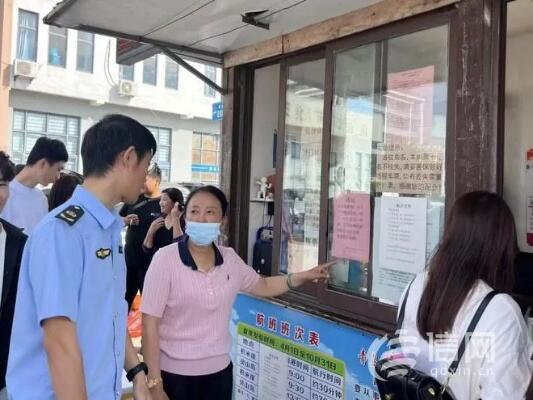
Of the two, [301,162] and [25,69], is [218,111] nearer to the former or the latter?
[301,162]

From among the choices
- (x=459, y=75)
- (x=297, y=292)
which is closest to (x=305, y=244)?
(x=297, y=292)

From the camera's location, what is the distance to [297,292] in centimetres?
325

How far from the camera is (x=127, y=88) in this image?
689 inches

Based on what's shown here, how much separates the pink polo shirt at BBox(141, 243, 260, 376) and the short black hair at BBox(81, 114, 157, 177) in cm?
85

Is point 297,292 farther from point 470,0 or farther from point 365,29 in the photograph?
point 470,0

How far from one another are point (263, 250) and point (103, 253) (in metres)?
2.42

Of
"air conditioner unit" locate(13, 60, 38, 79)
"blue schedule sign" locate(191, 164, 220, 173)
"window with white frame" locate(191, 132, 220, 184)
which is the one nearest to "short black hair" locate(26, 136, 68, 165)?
"air conditioner unit" locate(13, 60, 38, 79)

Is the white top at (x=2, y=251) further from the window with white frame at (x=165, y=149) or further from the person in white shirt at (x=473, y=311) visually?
the window with white frame at (x=165, y=149)

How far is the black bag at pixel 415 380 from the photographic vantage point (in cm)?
152

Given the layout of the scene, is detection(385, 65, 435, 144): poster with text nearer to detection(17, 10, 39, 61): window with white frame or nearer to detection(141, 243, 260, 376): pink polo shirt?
detection(141, 243, 260, 376): pink polo shirt

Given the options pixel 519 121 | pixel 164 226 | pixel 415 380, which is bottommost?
pixel 415 380

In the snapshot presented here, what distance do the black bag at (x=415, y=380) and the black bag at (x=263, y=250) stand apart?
2.07 metres

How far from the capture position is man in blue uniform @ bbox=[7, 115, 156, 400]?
1300 mm

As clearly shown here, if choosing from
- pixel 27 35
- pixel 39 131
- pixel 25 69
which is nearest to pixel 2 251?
pixel 25 69
